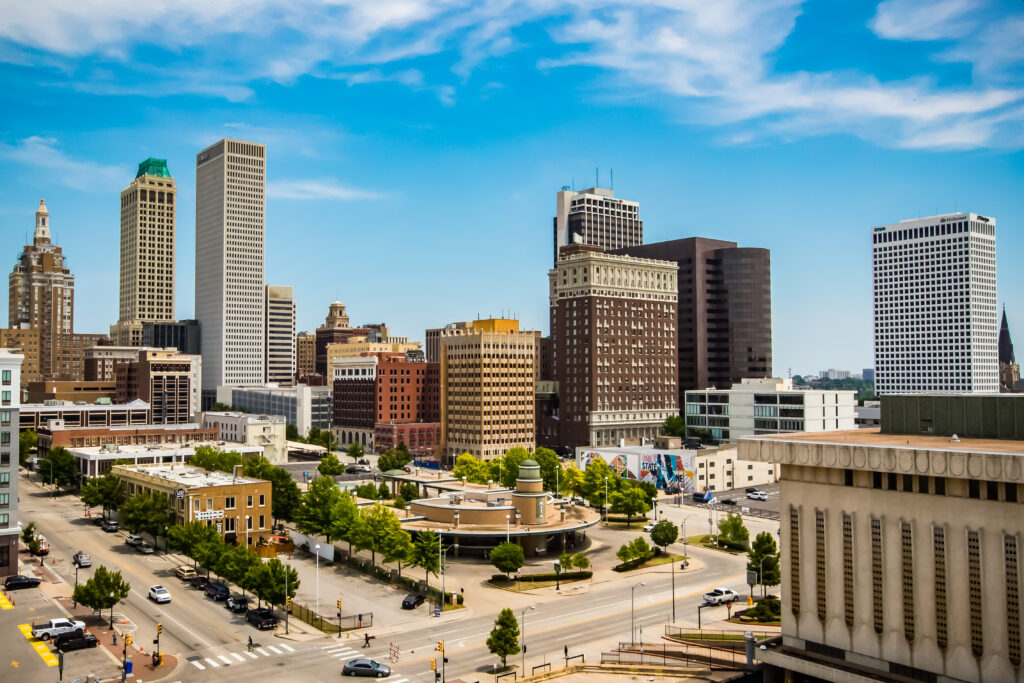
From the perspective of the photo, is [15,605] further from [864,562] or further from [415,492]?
[864,562]

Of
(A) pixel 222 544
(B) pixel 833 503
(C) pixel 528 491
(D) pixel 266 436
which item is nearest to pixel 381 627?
(A) pixel 222 544

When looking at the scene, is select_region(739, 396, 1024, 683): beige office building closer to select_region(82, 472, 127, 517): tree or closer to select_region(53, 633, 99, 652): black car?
select_region(53, 633, 99, 652): black car

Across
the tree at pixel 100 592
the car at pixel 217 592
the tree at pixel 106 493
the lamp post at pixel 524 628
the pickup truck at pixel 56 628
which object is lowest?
the lamp post at pixel 524 628

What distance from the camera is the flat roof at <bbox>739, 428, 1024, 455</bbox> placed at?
52516mm

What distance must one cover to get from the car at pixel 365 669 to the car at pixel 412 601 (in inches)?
716

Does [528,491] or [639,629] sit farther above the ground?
[528,491]

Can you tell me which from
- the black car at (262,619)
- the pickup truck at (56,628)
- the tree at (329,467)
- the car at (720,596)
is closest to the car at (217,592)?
the black car at (262,619)

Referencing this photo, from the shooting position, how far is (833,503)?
57.2 metres

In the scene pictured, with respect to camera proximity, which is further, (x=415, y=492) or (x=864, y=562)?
(x=415, y=492)

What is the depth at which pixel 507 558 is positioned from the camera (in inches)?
3506

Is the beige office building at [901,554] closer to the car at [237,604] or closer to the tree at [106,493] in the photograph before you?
the car at [237,604]

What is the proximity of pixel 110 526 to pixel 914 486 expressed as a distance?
97.8m

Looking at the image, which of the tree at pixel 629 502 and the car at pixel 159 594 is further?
the tree at pixel 629 502

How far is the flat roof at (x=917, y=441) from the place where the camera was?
2068 inches
